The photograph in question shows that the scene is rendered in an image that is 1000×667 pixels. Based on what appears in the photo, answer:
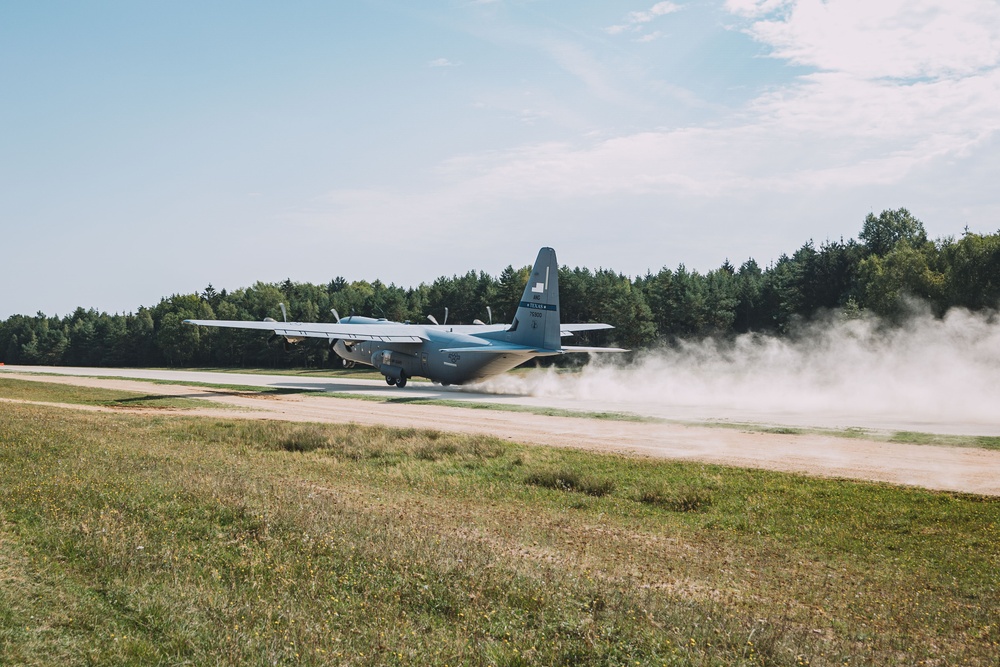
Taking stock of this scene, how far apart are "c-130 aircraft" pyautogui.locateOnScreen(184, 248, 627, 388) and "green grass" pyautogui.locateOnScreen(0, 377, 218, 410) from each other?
6.24 m

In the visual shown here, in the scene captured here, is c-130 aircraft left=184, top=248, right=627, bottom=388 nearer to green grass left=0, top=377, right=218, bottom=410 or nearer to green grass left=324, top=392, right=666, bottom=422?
green grass left=324, top=392, right=666, bottom=422

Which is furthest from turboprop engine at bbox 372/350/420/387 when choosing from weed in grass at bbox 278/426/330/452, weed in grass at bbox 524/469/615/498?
weed in grass at bbox 524/469/615/498

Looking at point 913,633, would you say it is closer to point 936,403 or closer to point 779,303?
→ point 936,403

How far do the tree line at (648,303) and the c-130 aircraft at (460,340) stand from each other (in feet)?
17.9

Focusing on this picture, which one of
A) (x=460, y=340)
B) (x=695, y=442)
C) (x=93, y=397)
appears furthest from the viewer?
(x=460, y=340)

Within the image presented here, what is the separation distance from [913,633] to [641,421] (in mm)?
23983

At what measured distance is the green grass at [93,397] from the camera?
42.8 metres

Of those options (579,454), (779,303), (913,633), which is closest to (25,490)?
(579,454)

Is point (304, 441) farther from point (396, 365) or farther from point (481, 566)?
point (396, 365)

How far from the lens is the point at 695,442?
27.7 m

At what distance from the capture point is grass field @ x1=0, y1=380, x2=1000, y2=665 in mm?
9438

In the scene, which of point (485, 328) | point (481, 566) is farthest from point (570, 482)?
point (485, 328)

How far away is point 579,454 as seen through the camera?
25031 mm

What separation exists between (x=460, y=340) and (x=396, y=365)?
681 centimetres
